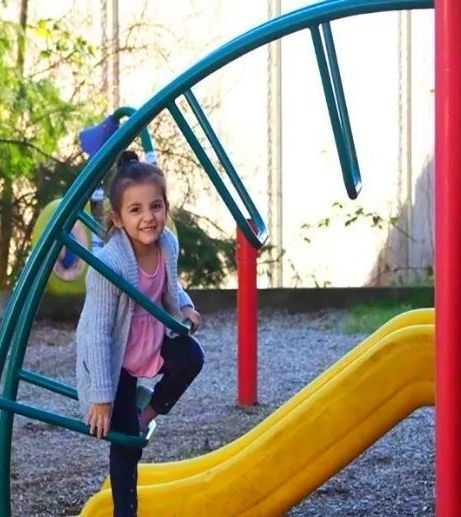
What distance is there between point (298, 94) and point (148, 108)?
6.39 metres

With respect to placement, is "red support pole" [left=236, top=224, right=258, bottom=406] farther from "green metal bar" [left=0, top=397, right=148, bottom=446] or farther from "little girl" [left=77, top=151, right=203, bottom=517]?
"green metal bar" [left=0, top=397, right=148, bottom=446]

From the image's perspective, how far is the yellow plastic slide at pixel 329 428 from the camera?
2873mm

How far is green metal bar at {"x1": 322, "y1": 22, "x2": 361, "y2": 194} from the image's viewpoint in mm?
2586

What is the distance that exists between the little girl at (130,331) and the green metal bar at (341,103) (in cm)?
40

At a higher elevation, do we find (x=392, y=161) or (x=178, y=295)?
(x=392, y=161)

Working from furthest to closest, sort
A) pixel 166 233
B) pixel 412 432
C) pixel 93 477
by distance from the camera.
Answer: pixel 412 432, pixel 93 477, pixel 166 233

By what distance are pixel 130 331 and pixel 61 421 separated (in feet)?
0.78

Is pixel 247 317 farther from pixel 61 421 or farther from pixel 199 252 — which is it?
pixel 199 252

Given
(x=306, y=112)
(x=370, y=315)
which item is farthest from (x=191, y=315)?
(x=306, y=112)

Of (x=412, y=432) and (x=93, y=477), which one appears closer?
(x=93, y=477)

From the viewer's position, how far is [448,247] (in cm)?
181

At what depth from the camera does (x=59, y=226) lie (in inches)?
104

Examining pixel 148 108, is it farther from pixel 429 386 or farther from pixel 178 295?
pixel 429 386

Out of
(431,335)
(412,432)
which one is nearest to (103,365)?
(431,335)
